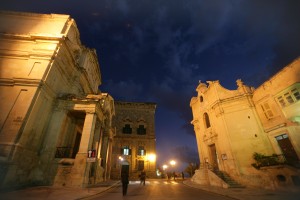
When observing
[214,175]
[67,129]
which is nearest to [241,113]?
[214,175]

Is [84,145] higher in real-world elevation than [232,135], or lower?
lower

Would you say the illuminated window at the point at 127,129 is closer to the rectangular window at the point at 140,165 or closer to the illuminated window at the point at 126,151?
the illuminated window at the point at 126,151

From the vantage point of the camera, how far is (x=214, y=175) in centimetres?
1563

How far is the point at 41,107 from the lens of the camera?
12711 mm

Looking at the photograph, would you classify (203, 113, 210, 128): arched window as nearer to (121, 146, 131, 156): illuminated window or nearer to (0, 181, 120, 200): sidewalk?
(0, 181, 120, 200): sidewalk

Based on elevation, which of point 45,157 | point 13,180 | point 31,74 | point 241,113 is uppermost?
point 31,74

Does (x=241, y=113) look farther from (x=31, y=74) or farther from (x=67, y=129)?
(x=31, y=74)

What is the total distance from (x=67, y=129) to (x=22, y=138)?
17.0 ft

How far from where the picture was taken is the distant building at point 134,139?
3006 centimetres

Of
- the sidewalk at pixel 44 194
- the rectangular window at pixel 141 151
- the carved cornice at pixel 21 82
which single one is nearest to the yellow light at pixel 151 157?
the rectangular window at pixel 141 151

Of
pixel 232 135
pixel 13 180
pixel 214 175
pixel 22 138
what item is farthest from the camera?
pixel 232 135

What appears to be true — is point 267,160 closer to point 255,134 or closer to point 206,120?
point 255,134

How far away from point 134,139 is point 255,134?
22682 millimetres

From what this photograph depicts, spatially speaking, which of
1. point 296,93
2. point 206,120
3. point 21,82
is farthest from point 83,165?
point 296,93
